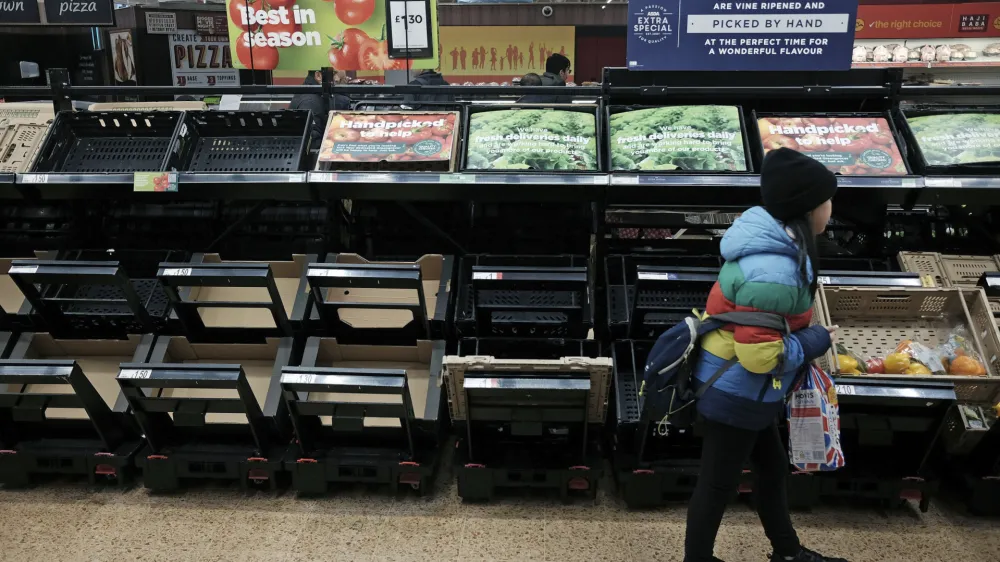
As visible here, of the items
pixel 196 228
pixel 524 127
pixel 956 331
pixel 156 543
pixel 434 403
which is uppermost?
pixel 524 127

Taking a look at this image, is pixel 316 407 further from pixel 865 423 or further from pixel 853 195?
pixel 853 195

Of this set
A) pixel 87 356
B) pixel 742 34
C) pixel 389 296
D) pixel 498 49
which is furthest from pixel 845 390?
pixel 498 49

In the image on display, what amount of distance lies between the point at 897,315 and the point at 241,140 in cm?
305

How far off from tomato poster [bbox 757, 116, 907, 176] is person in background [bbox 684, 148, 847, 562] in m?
1.02

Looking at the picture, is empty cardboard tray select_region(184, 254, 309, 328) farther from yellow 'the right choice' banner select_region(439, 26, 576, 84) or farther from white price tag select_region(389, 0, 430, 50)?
yellow 'the right choice' banner select_region(439, 26, 576, 84)

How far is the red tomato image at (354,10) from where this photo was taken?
3514 mm

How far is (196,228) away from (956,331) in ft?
11.5

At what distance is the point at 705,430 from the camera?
2170 millimetres

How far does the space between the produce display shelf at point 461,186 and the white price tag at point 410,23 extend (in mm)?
911

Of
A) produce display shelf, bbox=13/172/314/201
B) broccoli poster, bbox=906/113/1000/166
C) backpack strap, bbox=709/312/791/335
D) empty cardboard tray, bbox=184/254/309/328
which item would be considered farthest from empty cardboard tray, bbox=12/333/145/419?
broccoli poster, bbox=906/113/1000/166

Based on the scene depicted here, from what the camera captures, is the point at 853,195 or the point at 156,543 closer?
the point at 156,543

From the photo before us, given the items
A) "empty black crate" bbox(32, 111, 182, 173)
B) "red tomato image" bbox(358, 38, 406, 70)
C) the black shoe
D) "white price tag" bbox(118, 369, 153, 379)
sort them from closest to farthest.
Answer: the black shoe → "white price tag" bbox(118, 369, 153, 379) → "empty black crate" bbox(32, 111, 182, 173) → "red tomato image" bbox(358, 38, 406, 70)

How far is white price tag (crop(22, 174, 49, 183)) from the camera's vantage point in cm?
314

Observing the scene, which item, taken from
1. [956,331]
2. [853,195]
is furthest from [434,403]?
[956,331]
